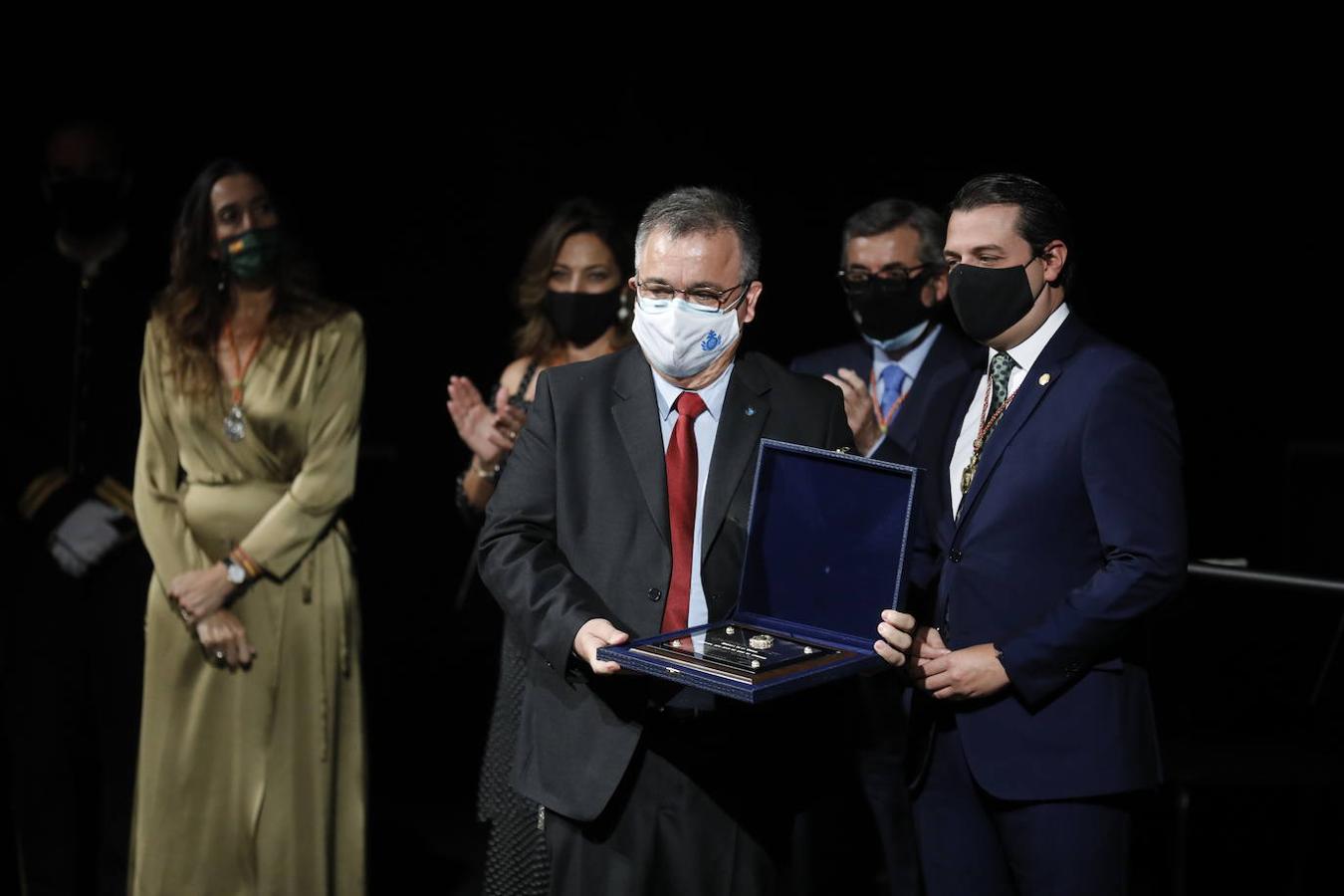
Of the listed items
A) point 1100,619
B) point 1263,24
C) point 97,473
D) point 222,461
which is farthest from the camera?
point 1263,24

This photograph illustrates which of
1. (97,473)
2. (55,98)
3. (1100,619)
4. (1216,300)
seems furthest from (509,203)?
(1100,619)

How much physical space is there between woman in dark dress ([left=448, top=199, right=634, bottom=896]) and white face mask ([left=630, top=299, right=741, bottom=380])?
101 centimetres

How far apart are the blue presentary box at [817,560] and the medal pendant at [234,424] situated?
1.55 meters

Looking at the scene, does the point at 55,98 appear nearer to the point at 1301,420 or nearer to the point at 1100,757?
the point at 1100,757

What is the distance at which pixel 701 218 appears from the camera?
7.18 feet

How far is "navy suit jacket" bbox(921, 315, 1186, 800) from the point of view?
2141mm

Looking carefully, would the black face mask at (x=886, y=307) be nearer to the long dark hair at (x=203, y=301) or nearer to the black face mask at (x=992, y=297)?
the black face mask at (x=992, y=297)

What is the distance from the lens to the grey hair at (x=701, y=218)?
7.17 ft

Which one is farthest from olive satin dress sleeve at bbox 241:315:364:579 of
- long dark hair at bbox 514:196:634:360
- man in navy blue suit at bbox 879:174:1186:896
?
man in navy blue suit at bbox 879:174:1186:896

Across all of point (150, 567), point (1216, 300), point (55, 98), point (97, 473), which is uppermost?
point (55, 98)

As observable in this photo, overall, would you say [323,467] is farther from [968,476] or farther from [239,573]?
[968,476]

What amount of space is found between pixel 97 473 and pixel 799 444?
2.11 m

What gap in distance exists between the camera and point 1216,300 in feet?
14.4

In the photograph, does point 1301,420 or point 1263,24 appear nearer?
point 1263,24
